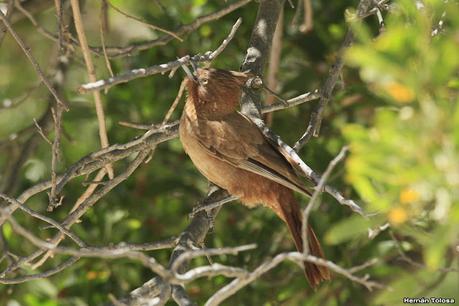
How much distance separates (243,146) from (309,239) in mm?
667

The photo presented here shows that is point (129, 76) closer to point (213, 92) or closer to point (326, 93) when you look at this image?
point (326, 93)

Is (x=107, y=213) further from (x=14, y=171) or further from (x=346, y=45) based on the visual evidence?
(x=346, y=45)

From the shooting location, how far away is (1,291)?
570 centimetres

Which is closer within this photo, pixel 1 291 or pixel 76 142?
pixel 1 291

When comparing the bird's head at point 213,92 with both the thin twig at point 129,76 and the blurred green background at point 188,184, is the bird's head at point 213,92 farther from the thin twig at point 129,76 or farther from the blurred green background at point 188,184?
the thin twig at point 129,76

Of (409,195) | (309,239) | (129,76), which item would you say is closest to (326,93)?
(309,239)

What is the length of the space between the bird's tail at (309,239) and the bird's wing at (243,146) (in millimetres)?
239

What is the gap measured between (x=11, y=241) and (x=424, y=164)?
4046 millimetres

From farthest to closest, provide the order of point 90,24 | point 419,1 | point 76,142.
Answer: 1. point 90,24
2. point 76,142
3. point 419,1

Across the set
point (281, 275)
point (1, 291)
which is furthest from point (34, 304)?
point (281, 275)

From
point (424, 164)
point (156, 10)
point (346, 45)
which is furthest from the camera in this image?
point (156, 10)

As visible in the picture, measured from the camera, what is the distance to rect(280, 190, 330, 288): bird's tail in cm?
473

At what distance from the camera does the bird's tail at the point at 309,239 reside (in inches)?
186

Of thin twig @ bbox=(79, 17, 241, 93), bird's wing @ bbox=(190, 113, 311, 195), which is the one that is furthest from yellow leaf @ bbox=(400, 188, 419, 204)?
bird's wing @ bbox=(190, 113, 311, 195)
